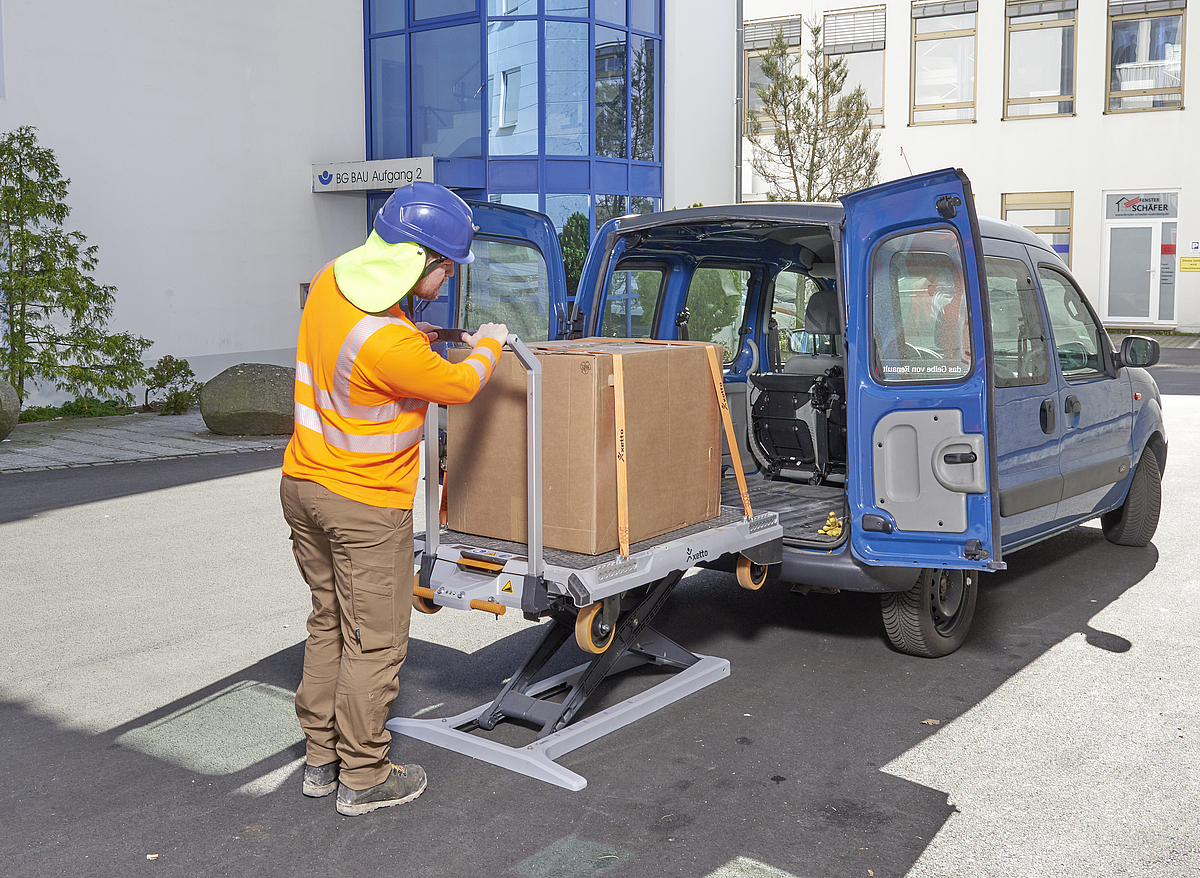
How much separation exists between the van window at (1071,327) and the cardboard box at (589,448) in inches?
90.9

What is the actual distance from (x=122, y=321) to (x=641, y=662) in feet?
46.3

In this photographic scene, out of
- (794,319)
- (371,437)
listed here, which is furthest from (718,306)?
(371,437)

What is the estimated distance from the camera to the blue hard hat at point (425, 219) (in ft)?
12.5

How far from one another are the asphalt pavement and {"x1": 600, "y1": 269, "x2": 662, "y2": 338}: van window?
4.96 ft

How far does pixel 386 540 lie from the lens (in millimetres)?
3840

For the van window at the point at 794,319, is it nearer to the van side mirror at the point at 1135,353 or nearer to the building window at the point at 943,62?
the van side mirror at the point at 1135,353

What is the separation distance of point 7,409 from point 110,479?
297 centimetres

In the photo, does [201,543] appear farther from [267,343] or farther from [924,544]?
[267,343]

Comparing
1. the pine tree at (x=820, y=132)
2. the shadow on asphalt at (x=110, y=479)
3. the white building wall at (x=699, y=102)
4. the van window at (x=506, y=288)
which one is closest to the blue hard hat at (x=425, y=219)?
the van window at (x=506, y=288)

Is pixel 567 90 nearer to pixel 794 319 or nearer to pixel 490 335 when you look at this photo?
pixel 794 319

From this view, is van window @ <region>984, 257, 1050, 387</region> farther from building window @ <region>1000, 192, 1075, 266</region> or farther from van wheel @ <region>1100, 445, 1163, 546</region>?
building window @ <region>1000, 192, 1075, 266</region>

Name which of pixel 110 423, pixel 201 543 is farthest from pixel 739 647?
pixel 110 423

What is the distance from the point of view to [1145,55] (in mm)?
29281

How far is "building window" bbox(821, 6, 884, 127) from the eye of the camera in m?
31.8
